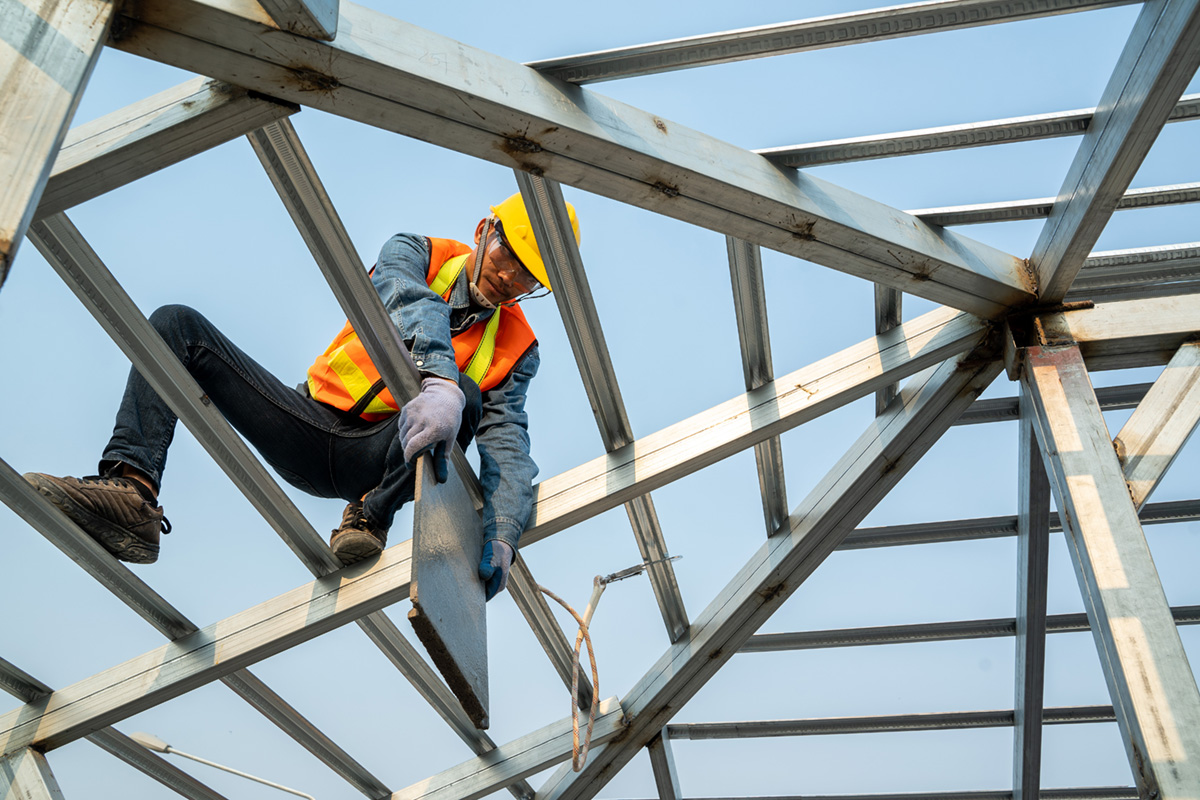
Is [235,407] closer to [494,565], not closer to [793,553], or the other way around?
[494,565]

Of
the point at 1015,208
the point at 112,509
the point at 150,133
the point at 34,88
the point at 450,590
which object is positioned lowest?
the point at 450,590

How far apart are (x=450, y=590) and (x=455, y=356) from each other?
130 centimetres

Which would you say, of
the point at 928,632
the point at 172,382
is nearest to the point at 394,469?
the point at 172,382

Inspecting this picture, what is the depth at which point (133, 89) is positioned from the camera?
3.14m

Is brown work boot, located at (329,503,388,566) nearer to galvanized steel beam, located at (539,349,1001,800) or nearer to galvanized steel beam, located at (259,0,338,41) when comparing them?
galvanized steel beam, located at (259,0,338,41)

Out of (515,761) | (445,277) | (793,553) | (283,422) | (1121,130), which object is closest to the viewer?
(1121,130)

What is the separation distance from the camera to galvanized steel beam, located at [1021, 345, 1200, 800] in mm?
2789

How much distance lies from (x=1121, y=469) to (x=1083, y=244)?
76cm

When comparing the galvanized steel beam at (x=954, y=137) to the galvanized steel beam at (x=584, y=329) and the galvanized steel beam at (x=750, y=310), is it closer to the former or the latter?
the galvanized steel beam at (x=750, y=310)

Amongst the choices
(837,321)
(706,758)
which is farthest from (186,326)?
(706,758)

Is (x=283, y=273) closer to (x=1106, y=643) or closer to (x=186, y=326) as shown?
(x=186, y=326)

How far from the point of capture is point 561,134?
9.07ft

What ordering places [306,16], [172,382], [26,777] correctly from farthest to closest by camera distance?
[26,777], [172,382], [306,16]

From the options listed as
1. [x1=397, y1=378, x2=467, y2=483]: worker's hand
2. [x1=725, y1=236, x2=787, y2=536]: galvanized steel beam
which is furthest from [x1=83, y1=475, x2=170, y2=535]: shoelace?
[x1=725, y1=236, x2=787, y2=536]: galvanized steel beam
